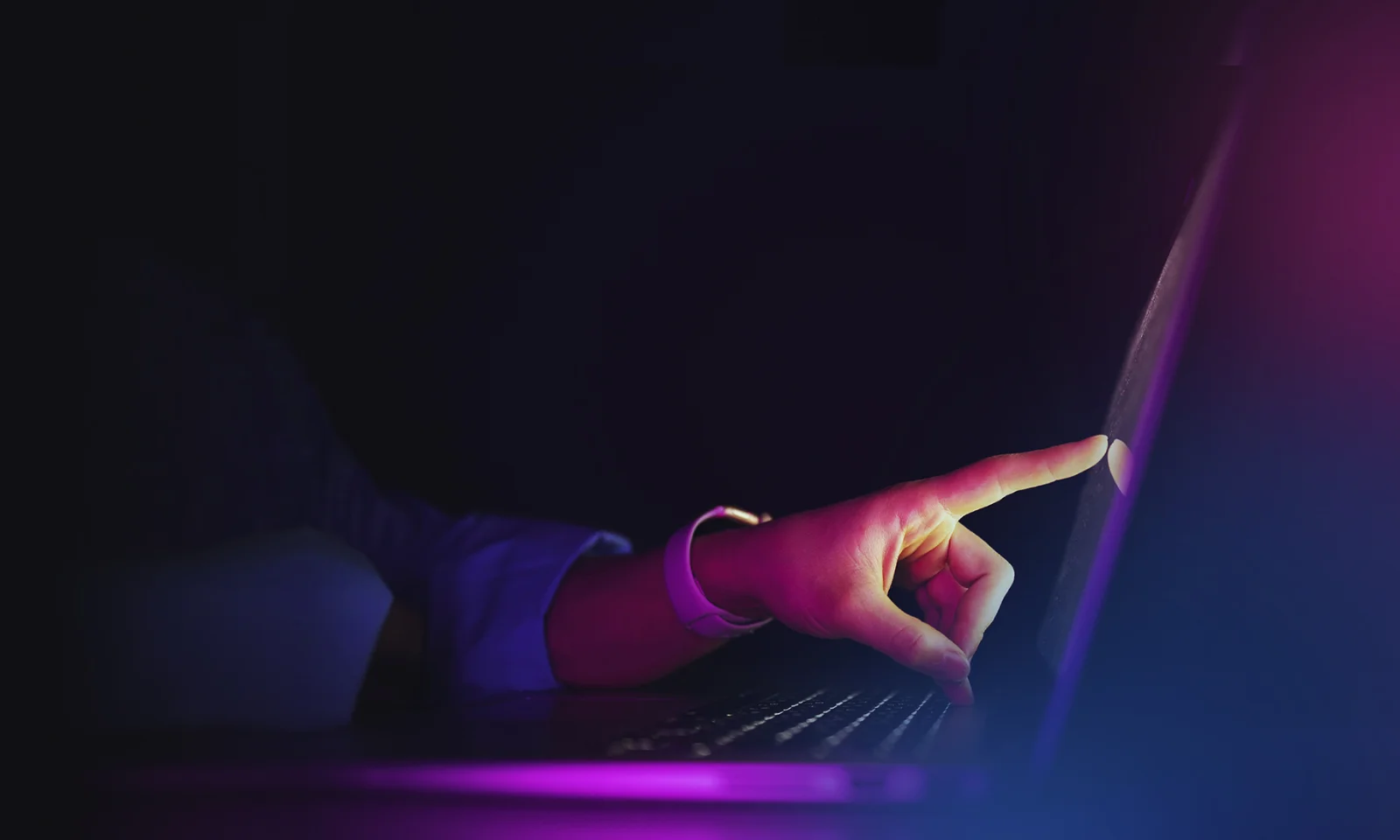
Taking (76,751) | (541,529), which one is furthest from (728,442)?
(76,751)

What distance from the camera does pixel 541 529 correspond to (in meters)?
0.94

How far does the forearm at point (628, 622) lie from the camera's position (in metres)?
0.78

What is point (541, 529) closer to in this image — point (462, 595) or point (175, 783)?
point (462, 595)

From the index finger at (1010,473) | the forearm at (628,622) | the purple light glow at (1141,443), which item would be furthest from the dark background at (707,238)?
the purple light glow at (1141,443)

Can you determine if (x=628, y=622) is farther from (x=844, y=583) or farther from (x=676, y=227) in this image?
(x=676, y=227)

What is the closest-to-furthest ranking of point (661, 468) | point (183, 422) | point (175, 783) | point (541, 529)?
point (175, 783), point (541, 529), point (183, 422), point (661, 468)

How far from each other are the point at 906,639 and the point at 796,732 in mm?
169

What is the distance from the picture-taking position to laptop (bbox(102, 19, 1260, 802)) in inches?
12.1

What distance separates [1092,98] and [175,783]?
137cm

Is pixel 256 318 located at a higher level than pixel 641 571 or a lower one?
higher

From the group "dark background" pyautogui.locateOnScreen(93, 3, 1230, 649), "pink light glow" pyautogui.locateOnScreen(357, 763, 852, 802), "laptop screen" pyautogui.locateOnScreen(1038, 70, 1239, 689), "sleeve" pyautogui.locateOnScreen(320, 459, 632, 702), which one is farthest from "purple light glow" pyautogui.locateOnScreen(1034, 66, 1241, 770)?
"dark background" pyautogui.locateOnScreen(93, 3, 1230, 649)

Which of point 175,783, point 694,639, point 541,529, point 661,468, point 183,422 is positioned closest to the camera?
point 175,783

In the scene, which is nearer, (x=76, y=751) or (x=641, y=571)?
(x=76, y=751)

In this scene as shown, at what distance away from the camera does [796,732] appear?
42cm
